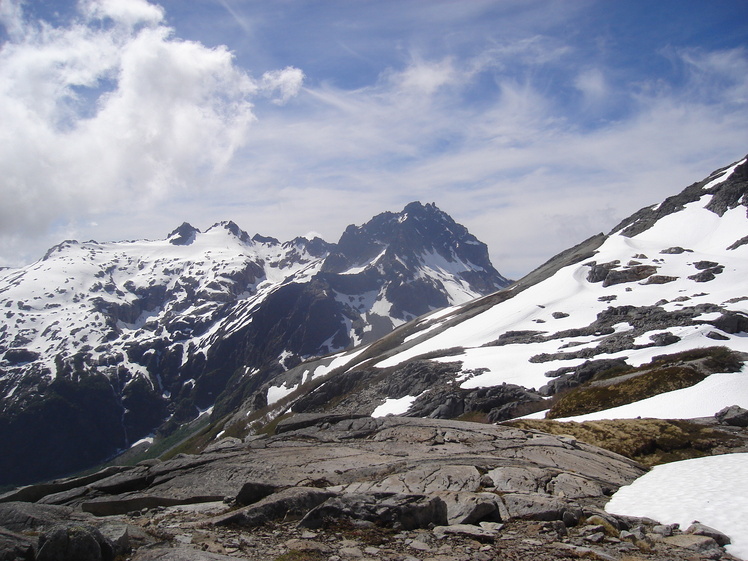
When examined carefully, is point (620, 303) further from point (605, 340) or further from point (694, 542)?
point (694, 542)

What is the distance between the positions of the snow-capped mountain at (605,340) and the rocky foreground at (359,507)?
116ft

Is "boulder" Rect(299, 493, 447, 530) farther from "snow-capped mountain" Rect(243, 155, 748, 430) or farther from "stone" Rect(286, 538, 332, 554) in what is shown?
"snow-capped mountain" Rect(243, 155, 748, 430)

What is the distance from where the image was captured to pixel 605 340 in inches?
3558

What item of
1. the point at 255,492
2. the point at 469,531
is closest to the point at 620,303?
the point at 469,531

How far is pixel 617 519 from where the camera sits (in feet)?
57.6

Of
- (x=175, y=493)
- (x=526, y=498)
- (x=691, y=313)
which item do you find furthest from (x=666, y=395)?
(x=175, y=493)

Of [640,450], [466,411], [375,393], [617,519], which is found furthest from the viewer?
[375,393]

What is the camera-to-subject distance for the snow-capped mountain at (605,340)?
→ 65.1 metres

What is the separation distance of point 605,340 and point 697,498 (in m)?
76.1

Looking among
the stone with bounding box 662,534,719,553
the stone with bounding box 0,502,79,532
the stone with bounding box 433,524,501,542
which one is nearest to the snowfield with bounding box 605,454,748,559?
the stone with bounding box 662,534,719,553

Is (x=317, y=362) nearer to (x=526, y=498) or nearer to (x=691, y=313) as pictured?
(x=691, y=313)

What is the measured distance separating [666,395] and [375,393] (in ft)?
201

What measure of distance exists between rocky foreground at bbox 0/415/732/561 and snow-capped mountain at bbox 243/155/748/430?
116 ft

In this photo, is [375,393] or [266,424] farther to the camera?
[266,424]
